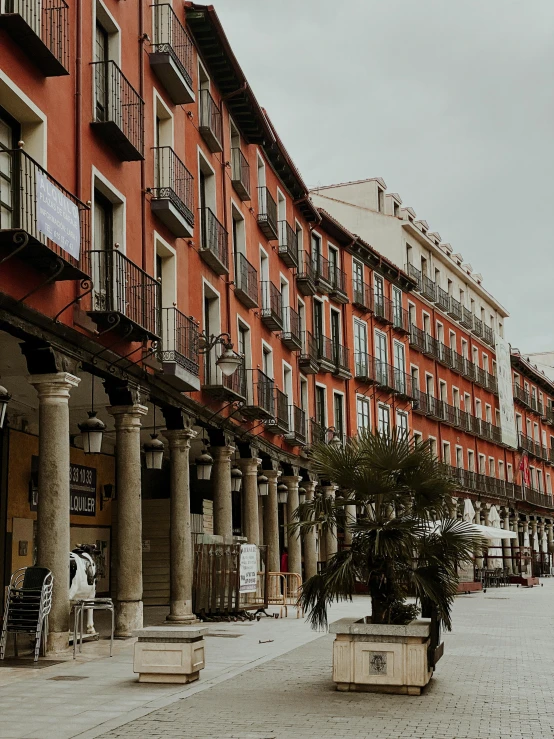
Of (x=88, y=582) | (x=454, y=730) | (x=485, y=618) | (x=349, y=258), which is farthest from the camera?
(x=349, y=258)

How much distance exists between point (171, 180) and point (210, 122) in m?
4.70

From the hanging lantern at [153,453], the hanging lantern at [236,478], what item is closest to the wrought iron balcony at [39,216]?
the hanging lantern at [153,453]

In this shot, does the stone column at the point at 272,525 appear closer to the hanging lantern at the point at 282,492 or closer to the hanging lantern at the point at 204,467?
the hanging lantern at the point at 282,492

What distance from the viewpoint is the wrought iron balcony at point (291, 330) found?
103 ft

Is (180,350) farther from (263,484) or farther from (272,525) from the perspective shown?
(272,525)

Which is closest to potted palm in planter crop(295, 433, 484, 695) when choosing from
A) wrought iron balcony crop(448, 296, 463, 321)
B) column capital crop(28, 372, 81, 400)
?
column capital crop(28, 372, 81, 400)

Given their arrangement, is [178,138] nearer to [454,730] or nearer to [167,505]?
[167,505]

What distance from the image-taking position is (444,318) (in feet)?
179

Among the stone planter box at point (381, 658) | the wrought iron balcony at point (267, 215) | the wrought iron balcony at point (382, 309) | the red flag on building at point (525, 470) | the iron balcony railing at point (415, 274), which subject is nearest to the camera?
the stone planter box at point (381, 658)

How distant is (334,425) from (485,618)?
51.0 feet

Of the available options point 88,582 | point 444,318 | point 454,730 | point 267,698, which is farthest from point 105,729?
point 444,318

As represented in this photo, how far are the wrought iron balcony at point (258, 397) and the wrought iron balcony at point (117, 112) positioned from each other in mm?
8560

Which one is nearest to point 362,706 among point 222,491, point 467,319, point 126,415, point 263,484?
point 126,415

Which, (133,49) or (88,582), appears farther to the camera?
(133,49)
